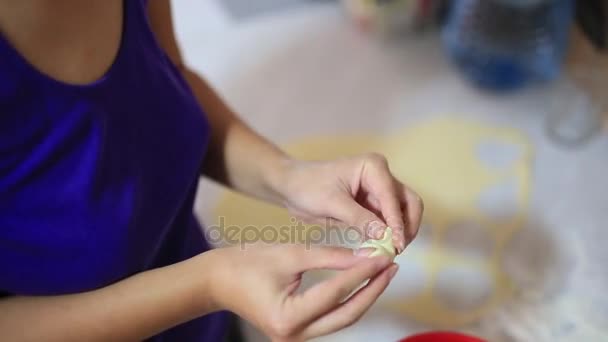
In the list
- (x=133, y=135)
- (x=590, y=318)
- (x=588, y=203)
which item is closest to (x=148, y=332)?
(x=133, y=135)

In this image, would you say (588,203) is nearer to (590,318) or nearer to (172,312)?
(590,318)

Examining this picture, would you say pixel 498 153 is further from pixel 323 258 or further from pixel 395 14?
pixel 323 258

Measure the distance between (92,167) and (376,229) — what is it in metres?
0.19

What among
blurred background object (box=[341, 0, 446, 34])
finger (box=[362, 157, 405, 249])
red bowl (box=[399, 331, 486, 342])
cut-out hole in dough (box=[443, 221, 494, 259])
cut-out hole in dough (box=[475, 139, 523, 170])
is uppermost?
finger (box=[362, 157, 405, 249])

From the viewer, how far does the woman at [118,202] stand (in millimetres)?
413

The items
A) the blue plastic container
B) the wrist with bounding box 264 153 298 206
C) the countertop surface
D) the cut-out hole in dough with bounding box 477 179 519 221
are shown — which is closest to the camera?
the wrist with bounding box 264 153 298 206

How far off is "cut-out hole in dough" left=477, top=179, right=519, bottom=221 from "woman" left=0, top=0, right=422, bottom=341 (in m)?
0.37

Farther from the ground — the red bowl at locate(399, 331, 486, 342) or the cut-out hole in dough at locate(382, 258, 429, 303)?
the red bowl at locate(399, 331, 486, 342)

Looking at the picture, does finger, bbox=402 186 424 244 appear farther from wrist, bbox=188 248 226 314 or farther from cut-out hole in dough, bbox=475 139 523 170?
cut-out hole in dough, bbox=475 139 523 170

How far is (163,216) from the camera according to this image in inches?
20.1

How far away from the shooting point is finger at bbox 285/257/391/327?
41 centimetres

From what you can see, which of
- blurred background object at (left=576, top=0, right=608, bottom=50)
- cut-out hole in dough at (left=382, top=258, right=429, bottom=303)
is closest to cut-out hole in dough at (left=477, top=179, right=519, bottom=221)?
cut-out hole in dough at (left=382, top=258, right=429, bottom=303)

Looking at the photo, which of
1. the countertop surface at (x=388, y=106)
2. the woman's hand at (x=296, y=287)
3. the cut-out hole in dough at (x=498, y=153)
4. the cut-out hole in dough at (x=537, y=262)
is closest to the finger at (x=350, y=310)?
the woman's hand at (x=296, y=287)

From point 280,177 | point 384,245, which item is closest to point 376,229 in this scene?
point 384,245
